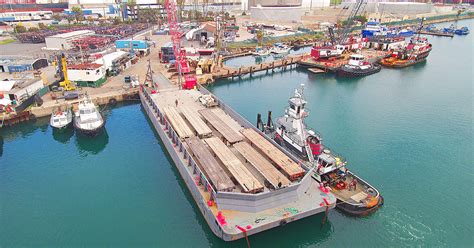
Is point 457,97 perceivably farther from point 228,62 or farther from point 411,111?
point 228,62

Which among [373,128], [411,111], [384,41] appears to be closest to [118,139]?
[373,128]

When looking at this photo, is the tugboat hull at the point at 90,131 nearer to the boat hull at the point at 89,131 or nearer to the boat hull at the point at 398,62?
the boat hull at the point at 89,131

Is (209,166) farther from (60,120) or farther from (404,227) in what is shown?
(60,120)

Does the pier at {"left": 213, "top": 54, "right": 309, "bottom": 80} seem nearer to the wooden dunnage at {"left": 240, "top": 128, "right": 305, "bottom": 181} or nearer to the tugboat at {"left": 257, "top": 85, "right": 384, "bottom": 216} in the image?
the wooden dunnage at {"left": 240, "top": 128, "right": 305, "bottom": 181}

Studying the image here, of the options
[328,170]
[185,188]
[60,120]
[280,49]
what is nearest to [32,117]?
[60,120]

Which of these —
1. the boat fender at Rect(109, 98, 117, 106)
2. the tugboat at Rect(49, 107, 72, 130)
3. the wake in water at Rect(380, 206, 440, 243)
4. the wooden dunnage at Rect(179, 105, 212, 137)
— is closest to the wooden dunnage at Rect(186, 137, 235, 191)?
the wooden dunnage at Rect(179, 105, 212, 137)

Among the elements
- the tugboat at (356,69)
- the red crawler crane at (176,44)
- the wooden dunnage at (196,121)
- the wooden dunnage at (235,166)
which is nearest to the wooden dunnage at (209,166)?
the wooden dunnage at (235,166)
